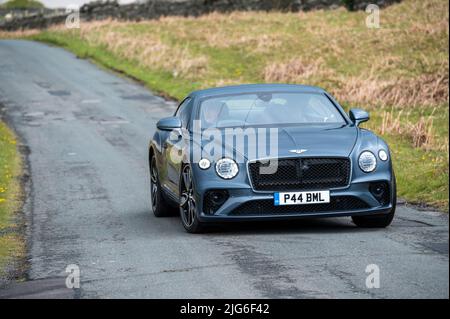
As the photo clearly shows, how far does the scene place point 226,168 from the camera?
38.0 feet

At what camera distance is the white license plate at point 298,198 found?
37.6ft

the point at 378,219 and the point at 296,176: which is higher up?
the point at 296,176

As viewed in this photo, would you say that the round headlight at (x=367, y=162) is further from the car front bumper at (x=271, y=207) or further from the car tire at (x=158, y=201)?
the car tire at (x=158, y=201)

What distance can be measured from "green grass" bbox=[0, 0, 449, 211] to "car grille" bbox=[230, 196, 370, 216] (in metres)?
4.68

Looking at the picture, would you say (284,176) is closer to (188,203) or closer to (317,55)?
(188,203)

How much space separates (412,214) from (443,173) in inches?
101

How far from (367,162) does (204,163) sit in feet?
5.68

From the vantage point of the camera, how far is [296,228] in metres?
12.2

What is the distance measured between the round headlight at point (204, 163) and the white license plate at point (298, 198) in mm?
770

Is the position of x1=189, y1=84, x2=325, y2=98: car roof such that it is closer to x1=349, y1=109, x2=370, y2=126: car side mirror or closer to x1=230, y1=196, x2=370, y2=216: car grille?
x1=349, y1=109, x2=370, y2=126: car side mirror

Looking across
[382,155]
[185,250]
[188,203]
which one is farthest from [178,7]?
[185,250]

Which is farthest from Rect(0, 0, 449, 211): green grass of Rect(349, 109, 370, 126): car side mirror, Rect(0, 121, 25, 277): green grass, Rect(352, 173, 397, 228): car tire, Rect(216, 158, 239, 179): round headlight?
Rect(0, 121, 25, 277): green grass

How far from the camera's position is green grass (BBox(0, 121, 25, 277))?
11383mm

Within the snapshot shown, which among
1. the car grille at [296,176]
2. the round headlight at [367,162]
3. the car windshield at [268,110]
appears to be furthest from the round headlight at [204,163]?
the round headlight at [367,162]
